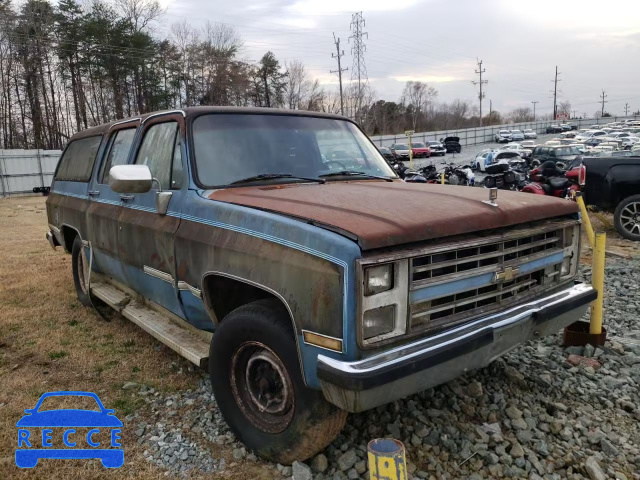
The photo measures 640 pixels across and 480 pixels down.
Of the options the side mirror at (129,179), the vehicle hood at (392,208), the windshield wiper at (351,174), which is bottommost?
the vehicle hood at (392,208)

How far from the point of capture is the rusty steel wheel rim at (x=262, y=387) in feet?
8.52

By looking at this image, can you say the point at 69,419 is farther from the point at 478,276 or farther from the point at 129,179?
the point at 478,276

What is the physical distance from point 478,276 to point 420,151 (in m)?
38.5

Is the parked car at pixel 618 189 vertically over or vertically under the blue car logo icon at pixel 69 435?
over

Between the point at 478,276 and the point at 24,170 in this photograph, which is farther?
the point at 24,170

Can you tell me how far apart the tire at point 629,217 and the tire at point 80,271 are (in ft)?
27.9

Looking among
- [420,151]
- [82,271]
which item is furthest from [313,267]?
[420,151]

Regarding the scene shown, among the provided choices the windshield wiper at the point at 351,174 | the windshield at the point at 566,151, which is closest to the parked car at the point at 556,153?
the windshield at the point at 566,151

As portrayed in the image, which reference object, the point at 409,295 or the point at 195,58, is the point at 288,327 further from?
the point at 195,58

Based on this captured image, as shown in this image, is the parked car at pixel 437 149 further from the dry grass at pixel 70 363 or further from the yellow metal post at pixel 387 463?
the yellow metal post at pixel 387 463

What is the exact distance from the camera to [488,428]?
3.02 m

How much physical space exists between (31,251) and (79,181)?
482cm

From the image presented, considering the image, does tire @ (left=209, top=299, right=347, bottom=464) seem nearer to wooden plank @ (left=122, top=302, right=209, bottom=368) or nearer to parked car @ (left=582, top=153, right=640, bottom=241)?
wooden plank @ (left=122, top=302, right=209, bottom=368)

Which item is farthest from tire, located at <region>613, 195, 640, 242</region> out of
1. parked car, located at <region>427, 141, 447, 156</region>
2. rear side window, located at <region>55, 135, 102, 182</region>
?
parked car, located at <region>427, 141, 447, 156</region>
